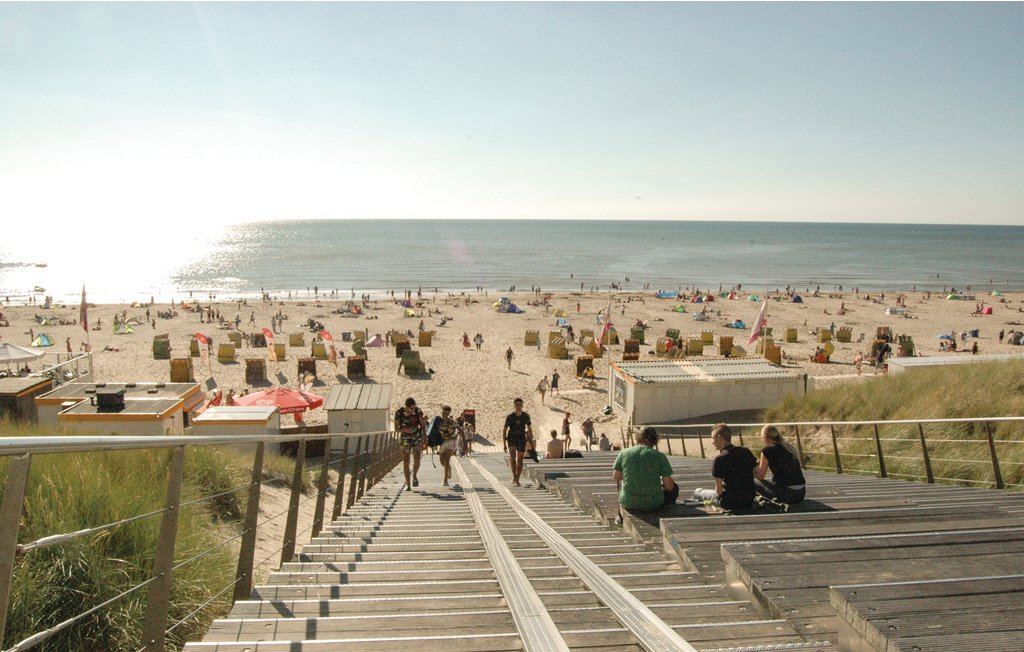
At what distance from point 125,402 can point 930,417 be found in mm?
14035

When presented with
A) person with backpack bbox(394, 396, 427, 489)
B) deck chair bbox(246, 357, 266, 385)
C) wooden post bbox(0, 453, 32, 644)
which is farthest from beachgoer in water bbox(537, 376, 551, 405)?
wooden post bbox(0, 453, 32, 644)

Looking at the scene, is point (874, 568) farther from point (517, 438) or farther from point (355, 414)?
point (355, 414)

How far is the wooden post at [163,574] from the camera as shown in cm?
216

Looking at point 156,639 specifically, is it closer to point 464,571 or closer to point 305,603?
point 305,603

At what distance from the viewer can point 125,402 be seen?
39.7 feet

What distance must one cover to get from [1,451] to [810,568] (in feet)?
8.71

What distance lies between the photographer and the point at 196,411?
14047 millimetres

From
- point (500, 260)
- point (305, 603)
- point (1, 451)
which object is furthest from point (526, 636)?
point (500, 260)

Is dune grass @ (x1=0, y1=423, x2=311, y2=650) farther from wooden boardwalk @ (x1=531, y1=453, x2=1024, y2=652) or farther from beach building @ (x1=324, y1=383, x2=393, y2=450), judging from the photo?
beach building @ (x1=324, y1=383, x2=393, y2=450)

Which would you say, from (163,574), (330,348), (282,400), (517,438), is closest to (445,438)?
(517,438)

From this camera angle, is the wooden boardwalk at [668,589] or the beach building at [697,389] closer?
the wooden boardwalk at [668,589]

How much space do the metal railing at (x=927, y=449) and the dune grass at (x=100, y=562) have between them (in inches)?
188

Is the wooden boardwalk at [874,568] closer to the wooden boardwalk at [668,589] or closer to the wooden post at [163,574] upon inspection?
the wooden boardwalk at [668,589]

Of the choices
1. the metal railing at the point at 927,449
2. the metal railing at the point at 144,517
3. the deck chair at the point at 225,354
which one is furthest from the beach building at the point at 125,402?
the deck chair at the point at 225,354
